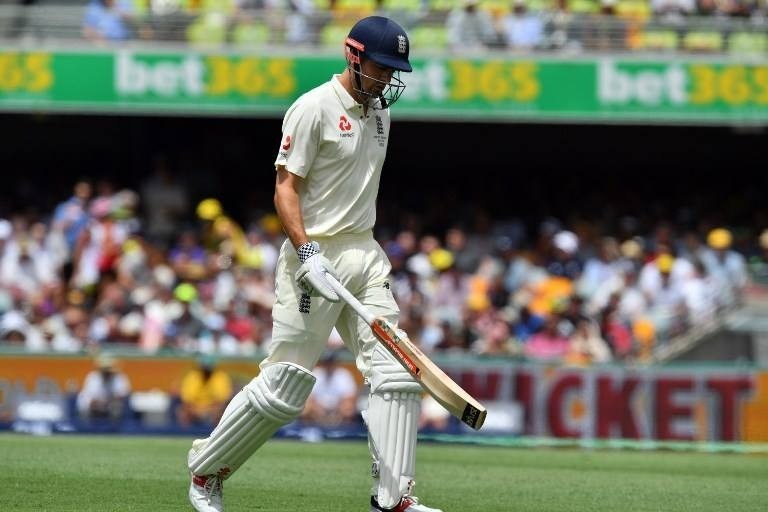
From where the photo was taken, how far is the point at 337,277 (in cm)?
638

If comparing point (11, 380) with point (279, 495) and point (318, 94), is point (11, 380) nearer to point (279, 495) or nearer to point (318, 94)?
point (279, 495)

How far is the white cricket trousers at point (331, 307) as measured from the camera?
20.9ft

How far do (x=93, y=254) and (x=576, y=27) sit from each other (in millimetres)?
6800

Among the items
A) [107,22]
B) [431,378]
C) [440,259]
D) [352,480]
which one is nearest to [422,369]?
[431,378]

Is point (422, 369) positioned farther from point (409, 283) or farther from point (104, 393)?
point (409, 283)

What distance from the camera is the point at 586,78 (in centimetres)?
1862

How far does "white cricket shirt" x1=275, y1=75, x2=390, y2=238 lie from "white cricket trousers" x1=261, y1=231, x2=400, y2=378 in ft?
0.31

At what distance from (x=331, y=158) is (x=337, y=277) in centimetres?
54

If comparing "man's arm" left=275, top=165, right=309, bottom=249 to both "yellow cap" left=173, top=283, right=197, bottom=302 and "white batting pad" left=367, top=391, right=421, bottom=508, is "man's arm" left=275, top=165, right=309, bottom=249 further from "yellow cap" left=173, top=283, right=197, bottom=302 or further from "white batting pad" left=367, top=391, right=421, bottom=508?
"yellow cap" left=173, top=283, right=197, bottom=302

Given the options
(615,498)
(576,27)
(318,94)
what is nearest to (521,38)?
(576,27)

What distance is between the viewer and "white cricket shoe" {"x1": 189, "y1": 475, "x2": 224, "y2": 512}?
21.2ft

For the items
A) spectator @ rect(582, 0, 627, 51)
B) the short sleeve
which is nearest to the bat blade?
the short sleeve

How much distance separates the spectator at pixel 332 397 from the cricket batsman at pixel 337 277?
7.74 m

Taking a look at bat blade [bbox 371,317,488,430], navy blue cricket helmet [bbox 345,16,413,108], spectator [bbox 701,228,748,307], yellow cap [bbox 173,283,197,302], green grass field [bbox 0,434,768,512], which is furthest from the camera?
spectator [bbox 701,228,748,307]
